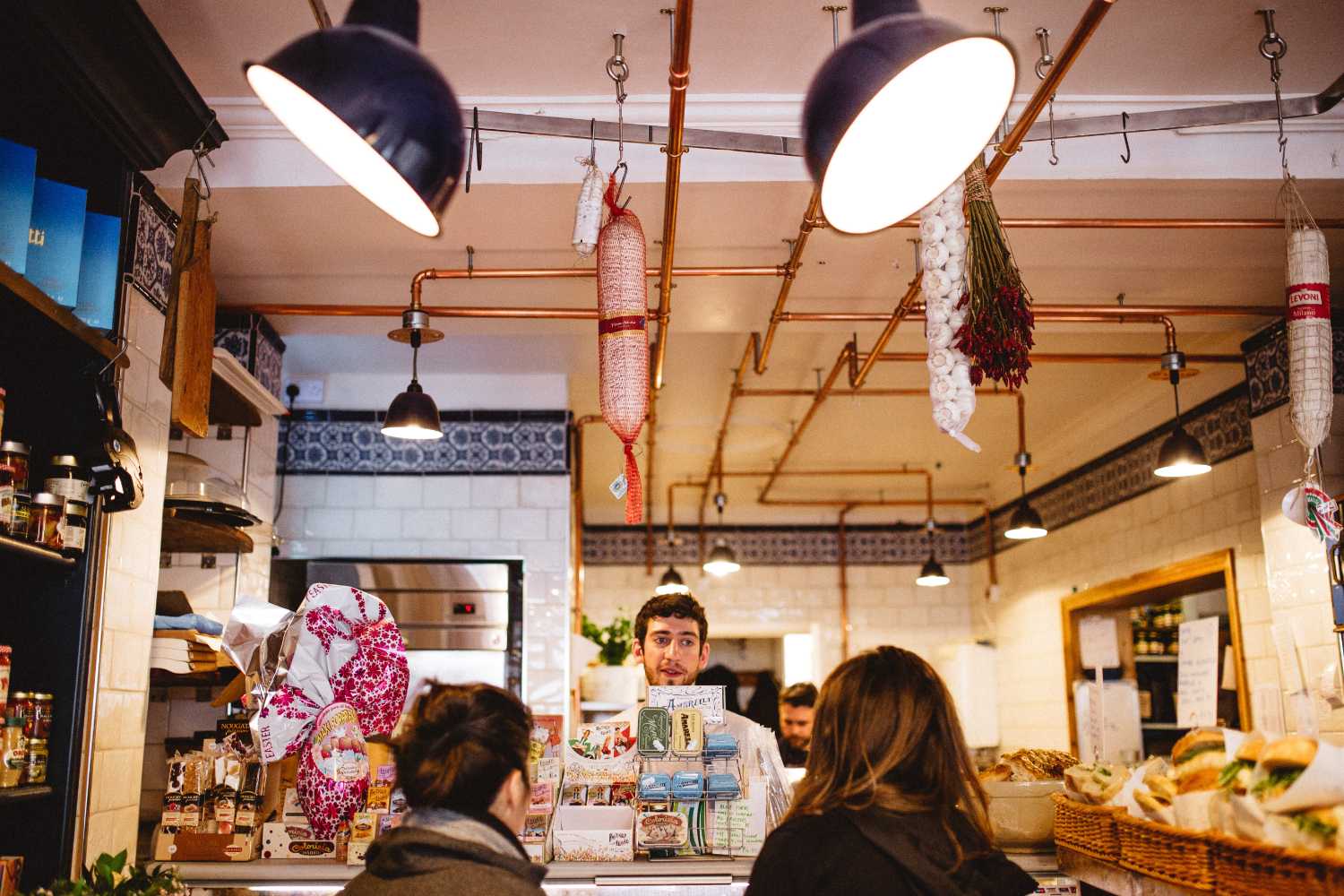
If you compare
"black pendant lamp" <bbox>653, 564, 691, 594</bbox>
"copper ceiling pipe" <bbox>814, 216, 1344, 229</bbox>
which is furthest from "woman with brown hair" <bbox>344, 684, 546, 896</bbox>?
"black pendant lamp" <bbox>653, 564, 691, 594</bbox>

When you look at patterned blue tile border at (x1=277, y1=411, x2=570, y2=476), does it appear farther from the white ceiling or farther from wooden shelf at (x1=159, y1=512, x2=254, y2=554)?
wooden shelf at (x1=159, y1=512, x2=254, y2=554)

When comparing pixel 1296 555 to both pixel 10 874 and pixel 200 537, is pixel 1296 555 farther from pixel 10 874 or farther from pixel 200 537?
pixel 10 874

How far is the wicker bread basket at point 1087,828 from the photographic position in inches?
114

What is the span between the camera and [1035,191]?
173 inches

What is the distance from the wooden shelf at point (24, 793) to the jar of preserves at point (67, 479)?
0.82 metres

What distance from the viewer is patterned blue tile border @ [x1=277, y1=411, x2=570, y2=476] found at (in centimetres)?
731

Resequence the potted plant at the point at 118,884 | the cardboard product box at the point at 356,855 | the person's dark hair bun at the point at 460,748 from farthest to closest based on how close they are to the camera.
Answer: the cardboard product box at the point at 356,855, the potted plant at the point at 118,884, the person's dark hair bun at the point at 460,748

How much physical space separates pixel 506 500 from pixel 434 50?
3807 mm

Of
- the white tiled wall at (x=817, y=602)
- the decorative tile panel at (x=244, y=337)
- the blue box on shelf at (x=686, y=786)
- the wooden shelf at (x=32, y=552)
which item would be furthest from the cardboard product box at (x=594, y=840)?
the white tiled wall at (x=817, y=602)

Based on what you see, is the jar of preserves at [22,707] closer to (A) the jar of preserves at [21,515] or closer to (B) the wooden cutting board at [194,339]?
(A) the jar of preserves at [21,515]

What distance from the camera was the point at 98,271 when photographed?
11.5 ft

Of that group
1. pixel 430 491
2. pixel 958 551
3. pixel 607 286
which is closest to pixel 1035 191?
pixel 607 286

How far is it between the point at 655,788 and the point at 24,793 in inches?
68.6

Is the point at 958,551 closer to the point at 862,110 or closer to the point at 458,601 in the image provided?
the point at 458,601
